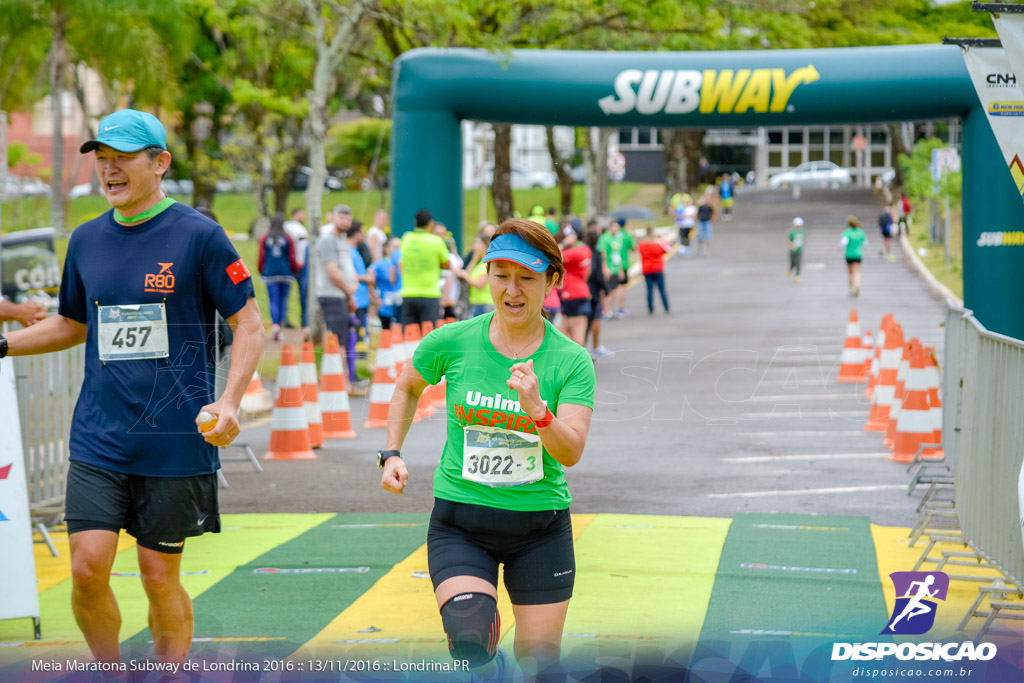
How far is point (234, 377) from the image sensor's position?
4.52 m

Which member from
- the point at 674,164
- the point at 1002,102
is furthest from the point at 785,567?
the point at 674,164

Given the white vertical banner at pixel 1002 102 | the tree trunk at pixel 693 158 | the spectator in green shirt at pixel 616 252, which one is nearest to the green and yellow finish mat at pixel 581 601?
the white vertical banner at pixel 1002 102

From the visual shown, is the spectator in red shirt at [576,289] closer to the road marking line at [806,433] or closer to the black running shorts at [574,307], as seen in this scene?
the black running shorts at [574,307]

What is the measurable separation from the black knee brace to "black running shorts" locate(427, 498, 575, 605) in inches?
4.3

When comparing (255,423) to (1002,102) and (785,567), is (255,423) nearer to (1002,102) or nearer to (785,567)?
(785,567)

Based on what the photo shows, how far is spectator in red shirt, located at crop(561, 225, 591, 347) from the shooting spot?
55.0ft

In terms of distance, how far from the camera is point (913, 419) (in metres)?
10.8

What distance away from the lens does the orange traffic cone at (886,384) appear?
12.7 m

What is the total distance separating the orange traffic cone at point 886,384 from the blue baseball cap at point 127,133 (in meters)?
9.49

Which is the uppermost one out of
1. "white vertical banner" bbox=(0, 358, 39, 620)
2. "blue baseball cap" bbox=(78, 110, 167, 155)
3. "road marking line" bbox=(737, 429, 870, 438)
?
"blue baseball cap" bbox=(78, 110, 167, 155)

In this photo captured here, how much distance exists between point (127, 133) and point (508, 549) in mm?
1926

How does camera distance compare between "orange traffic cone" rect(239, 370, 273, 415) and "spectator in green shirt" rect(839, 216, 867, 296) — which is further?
"spectator in green shirt" rect(839, 216, 867, 296)

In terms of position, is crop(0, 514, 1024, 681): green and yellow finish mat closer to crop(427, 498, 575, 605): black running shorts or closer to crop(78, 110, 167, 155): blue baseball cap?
crop(427, 498, 575, 605): black running shorts

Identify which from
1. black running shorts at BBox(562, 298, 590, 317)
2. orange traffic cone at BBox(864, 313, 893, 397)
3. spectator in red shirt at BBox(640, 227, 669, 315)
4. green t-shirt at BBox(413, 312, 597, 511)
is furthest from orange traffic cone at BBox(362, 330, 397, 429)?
spectator in red shirt at BBox(640, 227, 669, 315)
